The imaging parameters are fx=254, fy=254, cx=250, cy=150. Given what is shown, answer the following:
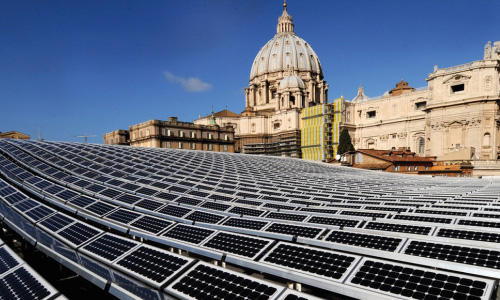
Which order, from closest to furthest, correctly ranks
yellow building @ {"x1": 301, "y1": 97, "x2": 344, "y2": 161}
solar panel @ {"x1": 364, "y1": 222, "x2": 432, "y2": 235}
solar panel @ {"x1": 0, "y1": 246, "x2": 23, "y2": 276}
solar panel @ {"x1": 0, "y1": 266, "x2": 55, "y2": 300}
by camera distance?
1. solar panel @ {"x1": 0, "y1": 266, "x2": 55, "y2": 300}
2. solar panel @ {"x1": 0, "y1": 246, "x2": 23, "y2": 276}
3. solar panel @ {"x1": 364, "y1": 222, "x2": 432, "y2": 235}
4. yellow building @ {"x1": 301, "y1": 97, "x2": 344, "y2": 161}

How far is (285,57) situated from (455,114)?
74966mm

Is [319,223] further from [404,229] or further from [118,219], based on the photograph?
[118,219]

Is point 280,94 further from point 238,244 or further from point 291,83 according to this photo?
point 238,244

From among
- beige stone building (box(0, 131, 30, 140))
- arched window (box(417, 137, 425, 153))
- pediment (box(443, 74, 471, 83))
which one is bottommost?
arched window (box(417, 137, 425, 153))

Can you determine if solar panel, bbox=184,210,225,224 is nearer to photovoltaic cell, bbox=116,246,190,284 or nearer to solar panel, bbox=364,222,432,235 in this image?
photovoltaic cell, bbox=116,246,190,284

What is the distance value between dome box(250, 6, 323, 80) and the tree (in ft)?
159

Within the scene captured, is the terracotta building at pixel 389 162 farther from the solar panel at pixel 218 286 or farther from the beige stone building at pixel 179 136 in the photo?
the solar panel at pixel 218 286

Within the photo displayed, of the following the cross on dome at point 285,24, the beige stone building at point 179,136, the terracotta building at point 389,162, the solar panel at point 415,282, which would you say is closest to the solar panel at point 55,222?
the solar panel at point 415,282

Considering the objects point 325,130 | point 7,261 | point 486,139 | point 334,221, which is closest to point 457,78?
point 486,139

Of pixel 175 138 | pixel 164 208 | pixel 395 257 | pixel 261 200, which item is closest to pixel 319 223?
pixel 395 257

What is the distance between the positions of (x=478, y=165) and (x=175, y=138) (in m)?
70.2

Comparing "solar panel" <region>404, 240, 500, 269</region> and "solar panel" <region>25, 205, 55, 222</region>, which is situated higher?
"solar panel" <region>404, 240, 500, 269</region>

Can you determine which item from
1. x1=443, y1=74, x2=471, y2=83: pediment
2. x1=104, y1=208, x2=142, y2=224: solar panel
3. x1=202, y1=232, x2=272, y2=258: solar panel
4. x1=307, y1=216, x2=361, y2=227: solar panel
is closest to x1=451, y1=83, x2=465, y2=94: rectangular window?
x1=443, y1=74, x2=471, y2=83: pediment

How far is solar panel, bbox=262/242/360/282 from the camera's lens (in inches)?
245
